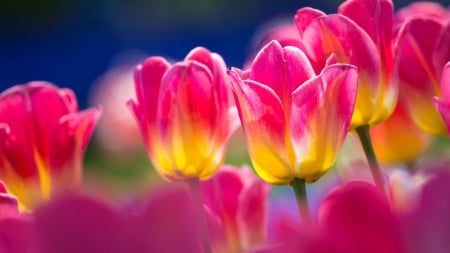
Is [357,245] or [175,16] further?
[175,16]

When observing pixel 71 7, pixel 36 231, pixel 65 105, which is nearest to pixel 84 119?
pixel 65 105

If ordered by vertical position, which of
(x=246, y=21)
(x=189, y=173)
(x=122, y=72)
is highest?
(x=189, y=173)

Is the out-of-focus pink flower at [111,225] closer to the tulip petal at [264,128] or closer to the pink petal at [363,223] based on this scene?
the pink petal at [363,223]

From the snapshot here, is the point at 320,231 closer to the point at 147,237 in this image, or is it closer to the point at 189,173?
the point at 147,237

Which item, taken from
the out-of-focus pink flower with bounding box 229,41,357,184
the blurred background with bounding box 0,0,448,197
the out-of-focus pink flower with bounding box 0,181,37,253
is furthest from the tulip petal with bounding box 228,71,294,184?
the blurred background with bounding box 0,0,448,197

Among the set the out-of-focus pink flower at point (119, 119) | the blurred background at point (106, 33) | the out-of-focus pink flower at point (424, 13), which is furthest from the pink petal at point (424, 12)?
the blurred background at point (106, 33)

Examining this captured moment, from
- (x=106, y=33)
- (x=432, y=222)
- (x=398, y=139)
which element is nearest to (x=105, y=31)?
(x=106, y=33)

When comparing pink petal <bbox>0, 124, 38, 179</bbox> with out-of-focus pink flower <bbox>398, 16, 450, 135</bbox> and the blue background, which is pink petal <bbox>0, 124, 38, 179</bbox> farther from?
the blue background
